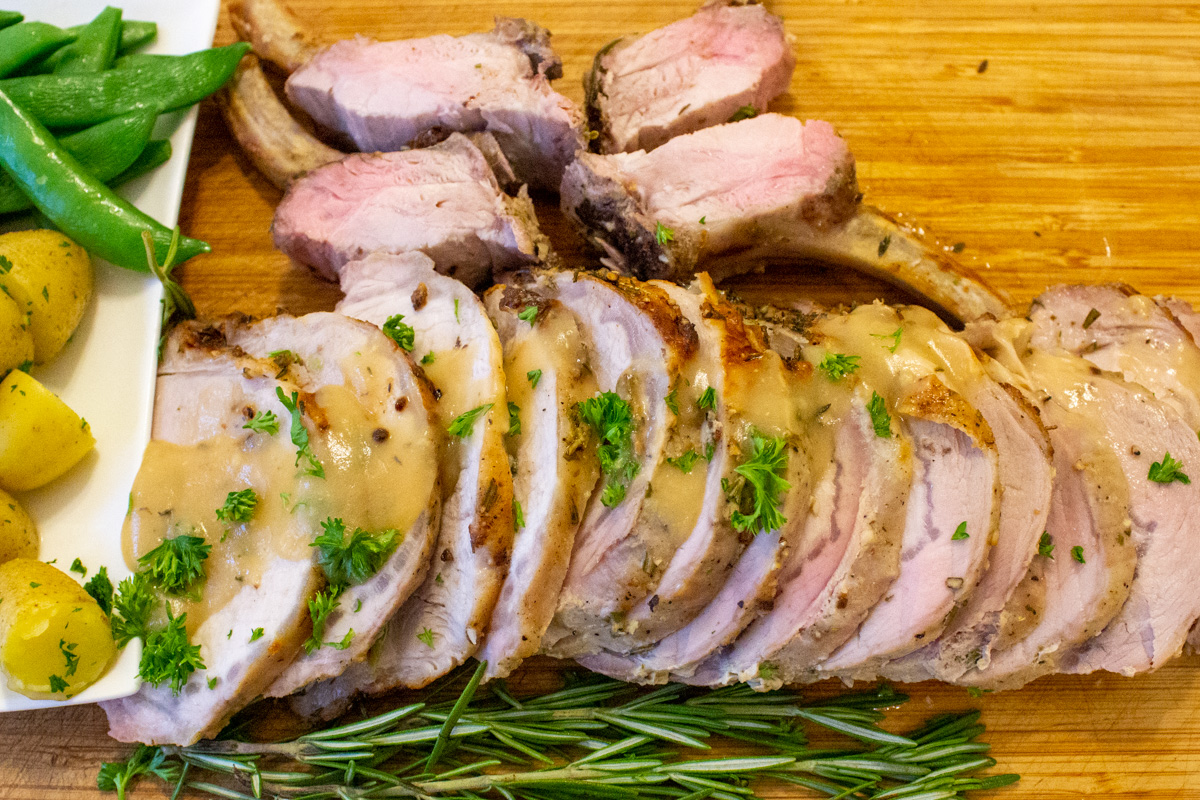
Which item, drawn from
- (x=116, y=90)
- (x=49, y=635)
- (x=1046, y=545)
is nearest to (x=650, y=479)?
(x=1046, y=545)

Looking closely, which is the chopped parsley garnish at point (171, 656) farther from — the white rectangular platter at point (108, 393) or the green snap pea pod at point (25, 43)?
the green snap pea pod at point (25, 43)

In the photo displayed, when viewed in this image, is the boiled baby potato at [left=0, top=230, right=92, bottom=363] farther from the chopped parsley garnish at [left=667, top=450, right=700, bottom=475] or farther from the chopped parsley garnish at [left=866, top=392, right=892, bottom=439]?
the chopped parsley garnish at [left=866, top=392, right=892, bottom=439]

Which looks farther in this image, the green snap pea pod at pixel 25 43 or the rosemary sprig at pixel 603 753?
the green snap pea pod at pixel 25 43

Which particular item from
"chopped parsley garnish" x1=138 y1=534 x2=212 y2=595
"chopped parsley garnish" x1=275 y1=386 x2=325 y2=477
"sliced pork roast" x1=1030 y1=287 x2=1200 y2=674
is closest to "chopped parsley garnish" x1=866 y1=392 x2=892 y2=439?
"sliced pork roast" x1=1030 y1=287 x2=1200 y2=674

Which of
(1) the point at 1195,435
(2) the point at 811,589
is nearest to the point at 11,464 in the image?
(2) the point at 811,589

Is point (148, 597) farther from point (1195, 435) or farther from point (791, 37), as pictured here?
point (1195, 435)

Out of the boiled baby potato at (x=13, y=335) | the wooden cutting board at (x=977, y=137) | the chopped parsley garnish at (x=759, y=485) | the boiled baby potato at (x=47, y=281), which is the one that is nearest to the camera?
the chopped parsley garnish at (x=759, y=485)

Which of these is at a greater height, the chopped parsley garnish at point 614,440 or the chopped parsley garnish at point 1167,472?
the chopped parsley garnish at point 614,440

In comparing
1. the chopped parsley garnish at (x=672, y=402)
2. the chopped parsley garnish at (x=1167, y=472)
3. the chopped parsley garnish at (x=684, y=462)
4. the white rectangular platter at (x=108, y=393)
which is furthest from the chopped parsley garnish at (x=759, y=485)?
the white rectangular platter at (x=108, y=393)
